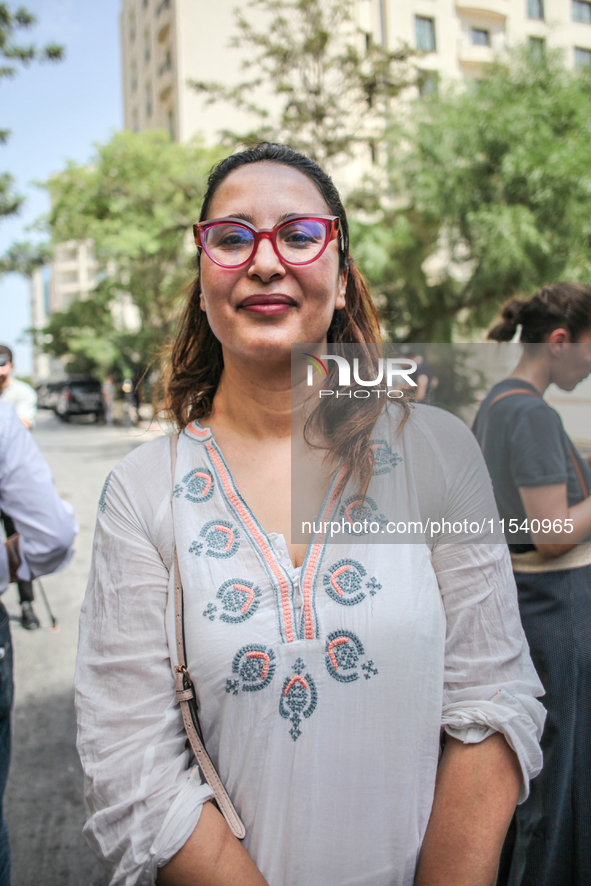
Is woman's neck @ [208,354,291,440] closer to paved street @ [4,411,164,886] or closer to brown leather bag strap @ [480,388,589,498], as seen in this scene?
paved street @ [4,411,164,886]

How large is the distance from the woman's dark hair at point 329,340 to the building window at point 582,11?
29105mm

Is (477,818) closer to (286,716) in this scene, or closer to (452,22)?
(286,716)

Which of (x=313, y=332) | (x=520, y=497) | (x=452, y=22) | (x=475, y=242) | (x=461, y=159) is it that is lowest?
(x=520, y=497)

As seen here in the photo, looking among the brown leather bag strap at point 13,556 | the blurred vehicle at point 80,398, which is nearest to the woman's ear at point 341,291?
the brown leather bag strap at point 13,556

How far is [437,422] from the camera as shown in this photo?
1.21m

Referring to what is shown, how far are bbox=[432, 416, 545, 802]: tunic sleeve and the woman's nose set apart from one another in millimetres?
525

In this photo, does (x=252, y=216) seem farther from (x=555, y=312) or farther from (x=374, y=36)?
(x=374, y=36)

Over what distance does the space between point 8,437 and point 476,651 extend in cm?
145

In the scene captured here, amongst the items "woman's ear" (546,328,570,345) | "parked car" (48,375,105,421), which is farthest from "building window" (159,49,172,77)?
"woman's ear" (546,328,570,345)

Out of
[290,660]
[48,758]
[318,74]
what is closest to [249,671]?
[290,660]

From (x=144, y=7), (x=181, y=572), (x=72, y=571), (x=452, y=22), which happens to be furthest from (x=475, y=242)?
(x=144, y=7)

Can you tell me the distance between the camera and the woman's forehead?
3.81 ft

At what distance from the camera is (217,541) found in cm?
110

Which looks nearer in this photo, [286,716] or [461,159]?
[286,716]
